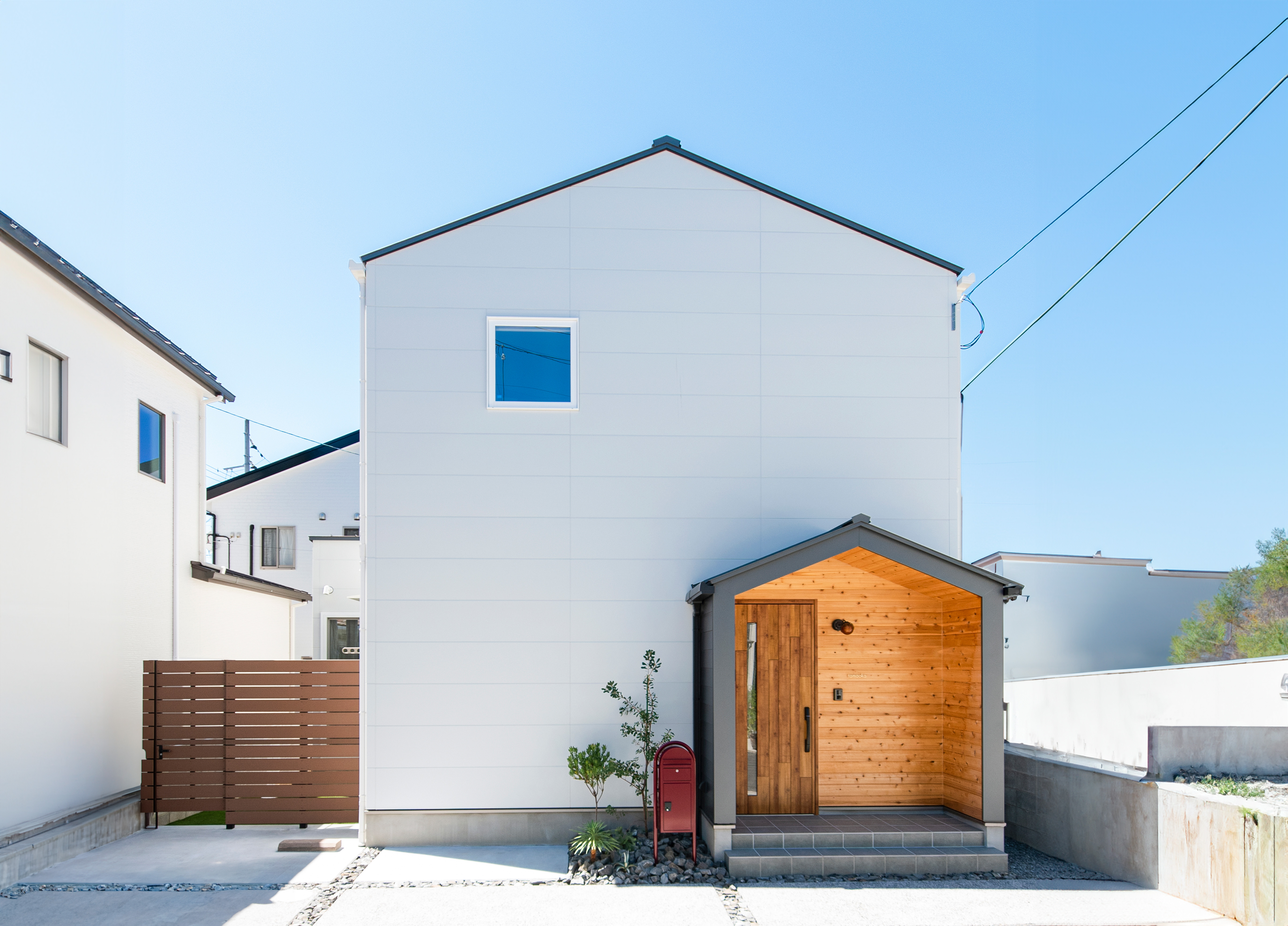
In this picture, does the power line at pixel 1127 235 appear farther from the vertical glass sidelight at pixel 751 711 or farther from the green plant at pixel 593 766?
the green plant at pixel 593 766

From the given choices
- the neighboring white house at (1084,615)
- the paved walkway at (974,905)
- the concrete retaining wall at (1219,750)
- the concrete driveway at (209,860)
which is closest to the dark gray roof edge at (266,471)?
the concrete driveway at (209,860)

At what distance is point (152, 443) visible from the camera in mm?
9867

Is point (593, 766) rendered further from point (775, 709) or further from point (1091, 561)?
point (1091, 561)

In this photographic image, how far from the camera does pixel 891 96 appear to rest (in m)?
A: 11.3

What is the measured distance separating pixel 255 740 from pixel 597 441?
15.2ft

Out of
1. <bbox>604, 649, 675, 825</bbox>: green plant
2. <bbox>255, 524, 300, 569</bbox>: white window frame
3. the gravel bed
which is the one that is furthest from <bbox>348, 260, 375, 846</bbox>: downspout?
<bbox>255, 524, 300, 569</bbox>: white window frame

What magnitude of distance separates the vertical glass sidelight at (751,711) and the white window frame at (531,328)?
110 inches

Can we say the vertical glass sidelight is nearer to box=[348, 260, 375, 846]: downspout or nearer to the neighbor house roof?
box=[348, 260, 375, 846]: downspout

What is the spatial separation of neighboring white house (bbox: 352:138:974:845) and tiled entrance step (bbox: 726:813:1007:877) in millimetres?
1152

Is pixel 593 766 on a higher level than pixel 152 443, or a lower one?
lower

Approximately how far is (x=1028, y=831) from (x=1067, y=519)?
3143 cm

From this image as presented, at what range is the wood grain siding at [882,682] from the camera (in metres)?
7.72

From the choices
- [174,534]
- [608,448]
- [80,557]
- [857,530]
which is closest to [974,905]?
[857,530]

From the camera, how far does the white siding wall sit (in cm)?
732
